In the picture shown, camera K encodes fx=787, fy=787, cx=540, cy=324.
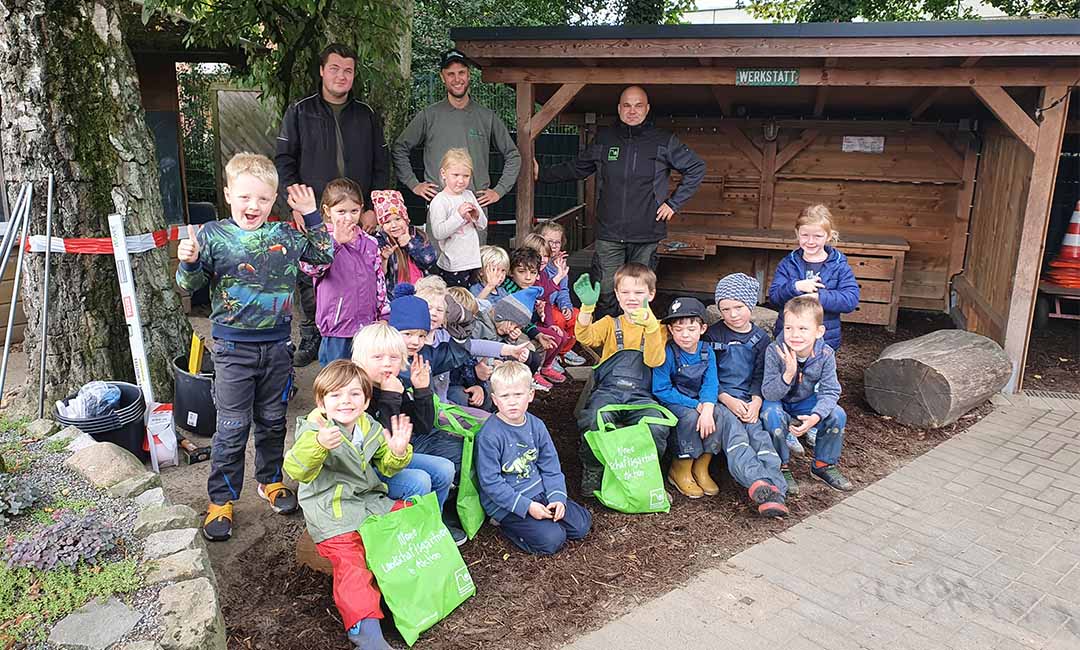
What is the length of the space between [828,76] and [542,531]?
428 cm

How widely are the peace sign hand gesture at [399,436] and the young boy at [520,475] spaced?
1.77 ft

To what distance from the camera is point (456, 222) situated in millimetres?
5266

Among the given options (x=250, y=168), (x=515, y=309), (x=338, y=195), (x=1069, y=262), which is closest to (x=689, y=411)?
(x=515, y=309)

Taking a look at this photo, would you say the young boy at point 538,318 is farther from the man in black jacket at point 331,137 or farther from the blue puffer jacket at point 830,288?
the blue puffer jacket at point 830,288

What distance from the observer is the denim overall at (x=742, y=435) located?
4.19 metres

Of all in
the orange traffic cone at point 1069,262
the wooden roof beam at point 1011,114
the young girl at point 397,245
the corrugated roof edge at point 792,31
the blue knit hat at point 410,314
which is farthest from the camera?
the orange traffic cone at point 1069,262

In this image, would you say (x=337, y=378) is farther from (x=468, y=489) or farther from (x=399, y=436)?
(x=468, y=489)

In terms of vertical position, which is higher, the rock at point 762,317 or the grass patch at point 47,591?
the rock at point 762,317

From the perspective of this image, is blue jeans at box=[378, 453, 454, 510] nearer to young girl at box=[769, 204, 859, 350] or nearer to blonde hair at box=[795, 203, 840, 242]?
young girl at box=[769, 204, 859, 350]

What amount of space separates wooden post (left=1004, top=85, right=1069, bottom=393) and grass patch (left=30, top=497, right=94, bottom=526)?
6.25m

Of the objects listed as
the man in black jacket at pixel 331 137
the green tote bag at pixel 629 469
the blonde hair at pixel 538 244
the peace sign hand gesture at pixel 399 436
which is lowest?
the green tote bag at pixel 629 469

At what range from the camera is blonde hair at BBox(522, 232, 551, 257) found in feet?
18.8

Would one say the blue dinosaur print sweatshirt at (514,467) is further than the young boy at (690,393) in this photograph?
No

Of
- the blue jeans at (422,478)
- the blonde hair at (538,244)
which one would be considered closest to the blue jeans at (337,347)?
the blue jeans at (422,478)
